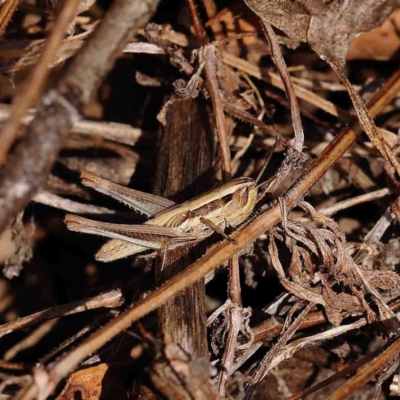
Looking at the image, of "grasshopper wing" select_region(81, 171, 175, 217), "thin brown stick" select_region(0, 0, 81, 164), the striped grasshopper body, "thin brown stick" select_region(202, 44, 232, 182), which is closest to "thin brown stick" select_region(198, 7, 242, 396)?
"thin brown stick" select_region(202, 44, 232, 182)

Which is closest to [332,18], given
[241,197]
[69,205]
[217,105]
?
[217,105]

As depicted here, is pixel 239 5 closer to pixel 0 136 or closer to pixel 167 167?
pixel 167 167

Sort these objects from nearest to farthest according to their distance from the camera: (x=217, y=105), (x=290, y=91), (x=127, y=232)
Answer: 1. (x=127, y=232)
2. (x=290, y=91)
3. (x=217, y=105)

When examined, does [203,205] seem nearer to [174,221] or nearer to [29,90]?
[174,221]

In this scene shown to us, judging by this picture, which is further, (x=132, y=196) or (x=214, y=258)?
(x=132, y=196)

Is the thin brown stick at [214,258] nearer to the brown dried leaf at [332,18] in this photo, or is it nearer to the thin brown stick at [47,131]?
the brown dried leaf at [332,18]

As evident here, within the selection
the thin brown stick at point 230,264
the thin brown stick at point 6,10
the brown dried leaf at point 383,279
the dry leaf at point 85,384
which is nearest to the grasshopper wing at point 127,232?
the thin brown stick at point 230,264

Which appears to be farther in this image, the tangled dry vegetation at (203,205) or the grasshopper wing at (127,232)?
the grasshopper wing at (127,232)

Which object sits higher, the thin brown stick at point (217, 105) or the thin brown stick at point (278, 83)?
the thin brown stick at point (278, 83)
